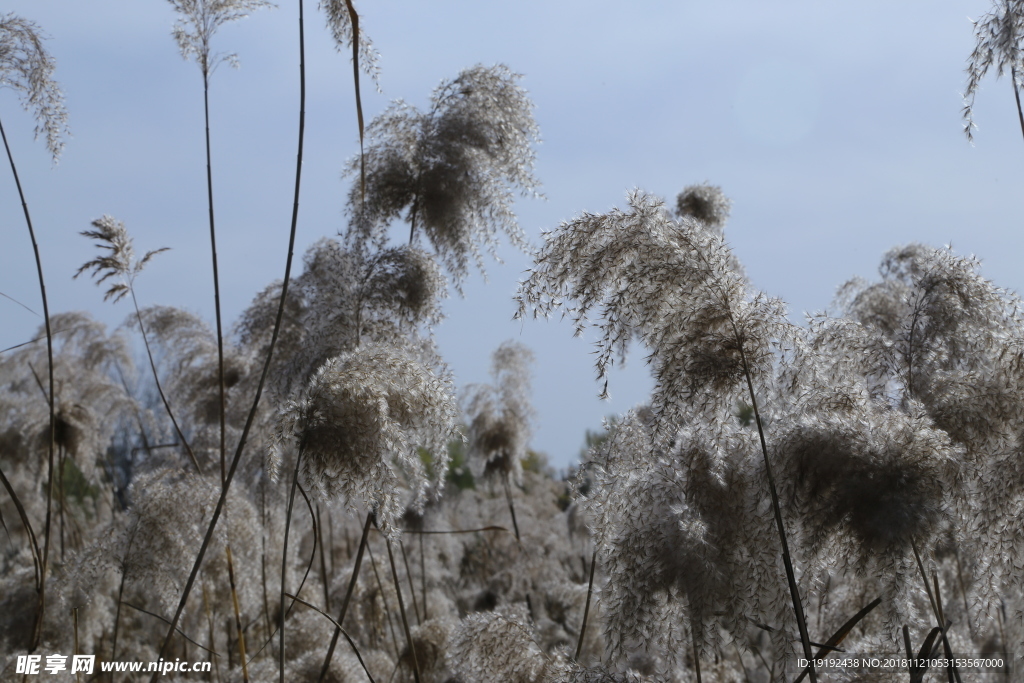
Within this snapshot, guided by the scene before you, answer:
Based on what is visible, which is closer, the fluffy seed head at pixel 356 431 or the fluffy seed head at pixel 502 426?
the fluffy seed head at pixel 356 431

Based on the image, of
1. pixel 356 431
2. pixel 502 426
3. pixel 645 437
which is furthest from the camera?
pixel 502 426

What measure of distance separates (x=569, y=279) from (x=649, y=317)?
24 centimetres

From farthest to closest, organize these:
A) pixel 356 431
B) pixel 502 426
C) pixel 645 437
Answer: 1. pixel 502 426
2. pixel 645 437
3. pixel 356 431

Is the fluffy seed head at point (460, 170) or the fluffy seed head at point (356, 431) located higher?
the fluffy seed head at point (460, 170)

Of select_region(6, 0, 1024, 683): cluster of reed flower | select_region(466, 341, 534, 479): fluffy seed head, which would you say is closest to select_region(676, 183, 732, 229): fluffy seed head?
select_region(6, 0, 1024, 683): cluster of reed flower

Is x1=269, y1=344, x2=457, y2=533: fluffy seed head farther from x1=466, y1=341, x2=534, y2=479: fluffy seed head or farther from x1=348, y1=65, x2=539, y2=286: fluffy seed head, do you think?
x1=466, y1=341, x2=534, y2=479: fluffy seed head

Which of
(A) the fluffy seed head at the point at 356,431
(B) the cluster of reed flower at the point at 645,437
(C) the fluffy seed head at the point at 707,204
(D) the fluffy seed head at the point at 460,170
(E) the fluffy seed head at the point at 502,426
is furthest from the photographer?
(E) the fluffy seed head at the point at 502,426

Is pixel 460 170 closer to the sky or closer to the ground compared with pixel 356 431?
closer to the sky

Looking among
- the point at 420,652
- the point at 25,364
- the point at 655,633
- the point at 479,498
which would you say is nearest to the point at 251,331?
the point at 420,652

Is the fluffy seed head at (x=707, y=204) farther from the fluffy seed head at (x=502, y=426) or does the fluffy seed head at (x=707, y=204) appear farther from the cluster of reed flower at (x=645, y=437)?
the fluffy seed head at (x=502, y=426)

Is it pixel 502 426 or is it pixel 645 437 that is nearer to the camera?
pixel 645 437

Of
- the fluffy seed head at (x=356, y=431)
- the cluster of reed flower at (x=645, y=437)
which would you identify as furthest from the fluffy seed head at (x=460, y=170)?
the fluffy seed head at (x=356, y=431)

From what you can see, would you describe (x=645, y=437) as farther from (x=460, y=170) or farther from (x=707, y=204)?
(x=707, y=204)

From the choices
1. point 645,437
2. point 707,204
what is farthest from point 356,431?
point 707,204
